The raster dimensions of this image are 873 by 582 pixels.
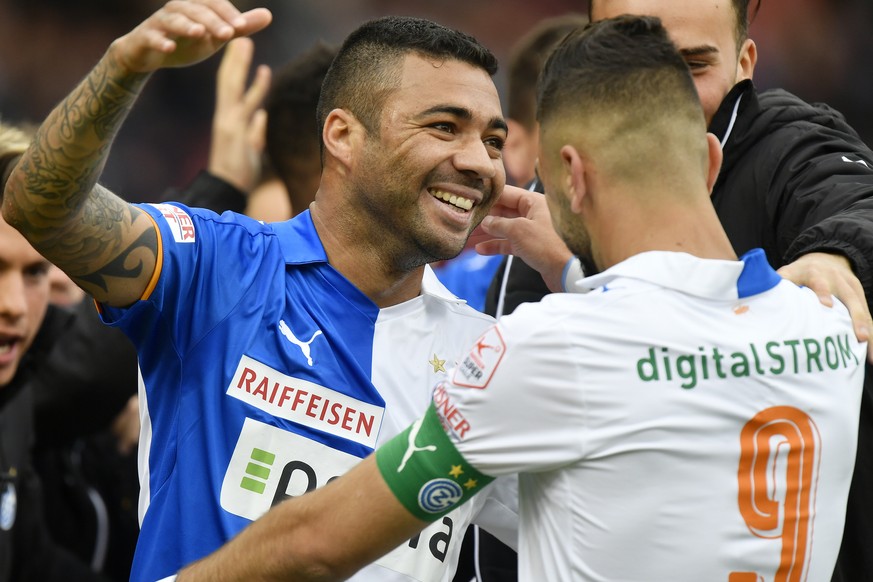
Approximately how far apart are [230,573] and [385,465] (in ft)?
1.36

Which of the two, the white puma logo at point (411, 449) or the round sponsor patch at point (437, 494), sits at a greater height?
the white puma logo at point (411, 449)

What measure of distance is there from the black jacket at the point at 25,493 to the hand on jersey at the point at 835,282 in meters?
3.39

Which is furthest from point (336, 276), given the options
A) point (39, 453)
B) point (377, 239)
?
point (39, 453)

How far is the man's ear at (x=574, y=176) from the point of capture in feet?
8.09

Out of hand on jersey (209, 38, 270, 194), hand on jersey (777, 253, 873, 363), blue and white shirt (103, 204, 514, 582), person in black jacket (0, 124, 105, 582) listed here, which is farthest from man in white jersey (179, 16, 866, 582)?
person in black jacket (0, 124, 105, 582)

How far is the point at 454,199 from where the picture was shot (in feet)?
11.0

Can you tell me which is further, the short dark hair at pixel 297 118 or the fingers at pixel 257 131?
the short dark hair at pixel 297 118

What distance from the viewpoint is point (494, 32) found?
11.0m

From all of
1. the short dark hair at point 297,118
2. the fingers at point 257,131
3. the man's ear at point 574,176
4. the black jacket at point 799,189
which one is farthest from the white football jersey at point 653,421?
the short dark hair at point 297,118

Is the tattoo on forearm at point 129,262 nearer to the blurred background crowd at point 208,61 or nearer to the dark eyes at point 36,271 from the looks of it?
the dark eyes at point 36,271

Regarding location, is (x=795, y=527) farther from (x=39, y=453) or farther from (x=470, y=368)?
(x=39, y=453)

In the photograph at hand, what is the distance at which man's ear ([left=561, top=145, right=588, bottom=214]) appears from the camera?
2.46 m

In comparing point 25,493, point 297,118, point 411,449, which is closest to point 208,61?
point 297,118

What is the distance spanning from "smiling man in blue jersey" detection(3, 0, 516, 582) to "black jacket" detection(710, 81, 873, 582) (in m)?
0.71
